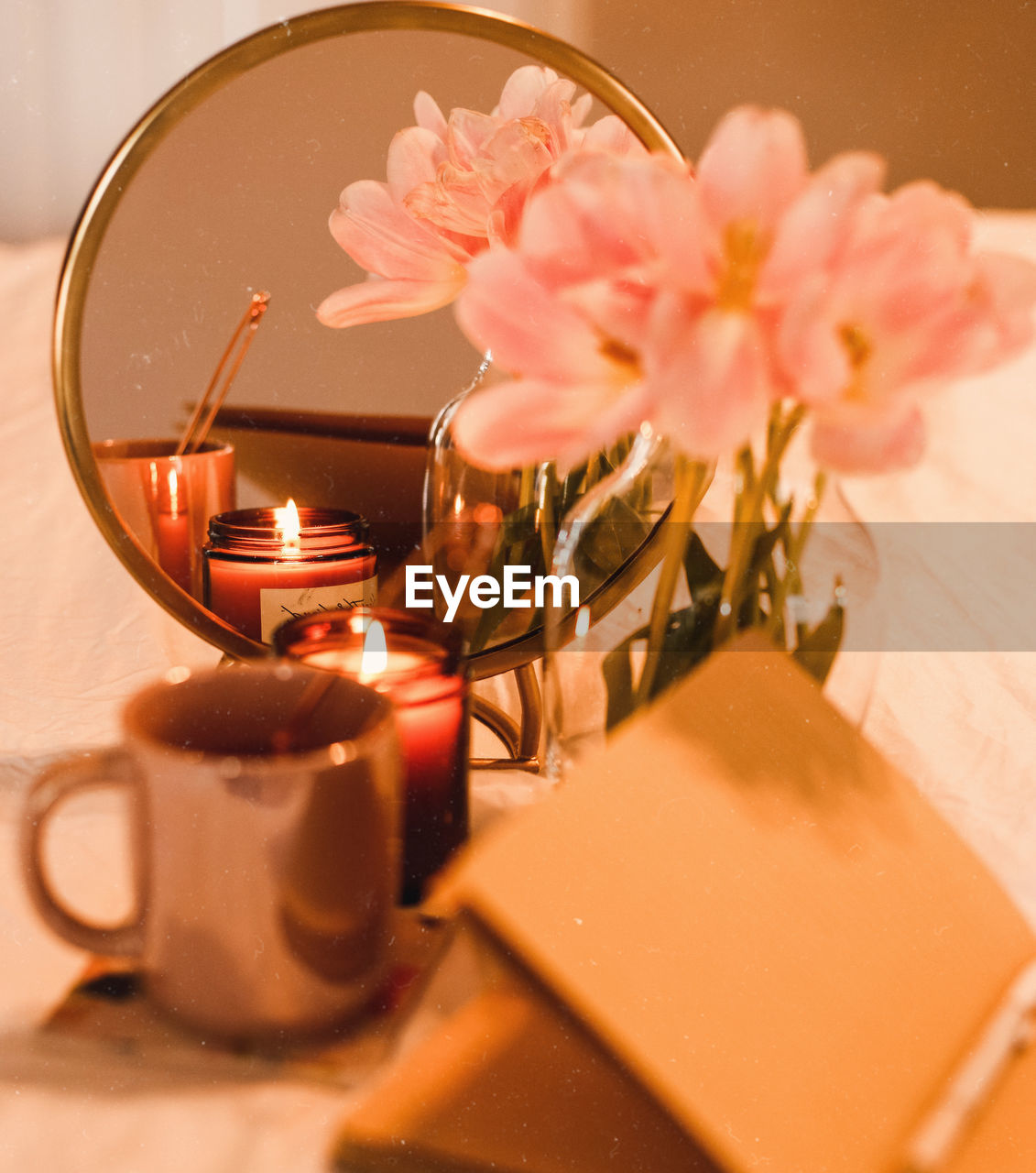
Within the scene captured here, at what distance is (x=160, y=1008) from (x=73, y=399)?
0.67 feet

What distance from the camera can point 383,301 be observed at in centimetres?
32

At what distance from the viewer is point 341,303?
34 cm

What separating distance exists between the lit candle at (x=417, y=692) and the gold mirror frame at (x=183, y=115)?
0.07 meters

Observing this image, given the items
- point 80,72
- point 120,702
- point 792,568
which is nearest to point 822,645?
point 792,568

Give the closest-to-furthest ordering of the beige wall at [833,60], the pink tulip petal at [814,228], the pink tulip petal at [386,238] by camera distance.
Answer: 1. the pink tulip petal at [814,228]
2. the pink tulip petal at [386,238]
3. the beige wall at [833,60]

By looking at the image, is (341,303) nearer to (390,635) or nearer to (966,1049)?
(390,635)

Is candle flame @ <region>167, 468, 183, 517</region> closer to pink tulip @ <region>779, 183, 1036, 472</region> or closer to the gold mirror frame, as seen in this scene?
the gold mirror frame

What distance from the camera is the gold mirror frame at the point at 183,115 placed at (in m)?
0.33

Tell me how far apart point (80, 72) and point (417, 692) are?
0.30 m

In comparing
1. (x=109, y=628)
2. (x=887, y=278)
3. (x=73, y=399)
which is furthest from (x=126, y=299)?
(x=887, y=278)

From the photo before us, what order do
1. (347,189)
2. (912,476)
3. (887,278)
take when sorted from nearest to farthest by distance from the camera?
1. (887,278)
2. (347,189)
3. (912,476)

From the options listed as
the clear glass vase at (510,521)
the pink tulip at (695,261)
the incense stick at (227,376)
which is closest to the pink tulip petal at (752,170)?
the pink tulip at (695,261)

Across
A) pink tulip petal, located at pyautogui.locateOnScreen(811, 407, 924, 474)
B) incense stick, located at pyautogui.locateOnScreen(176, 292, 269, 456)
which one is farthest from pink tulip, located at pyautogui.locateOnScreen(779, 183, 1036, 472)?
incense stick, located at pyautogui.locateOnScreen(176, 292, 269, 456)

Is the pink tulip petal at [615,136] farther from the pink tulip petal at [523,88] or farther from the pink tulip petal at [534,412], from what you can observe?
the pink tulip petal at [534,412]
